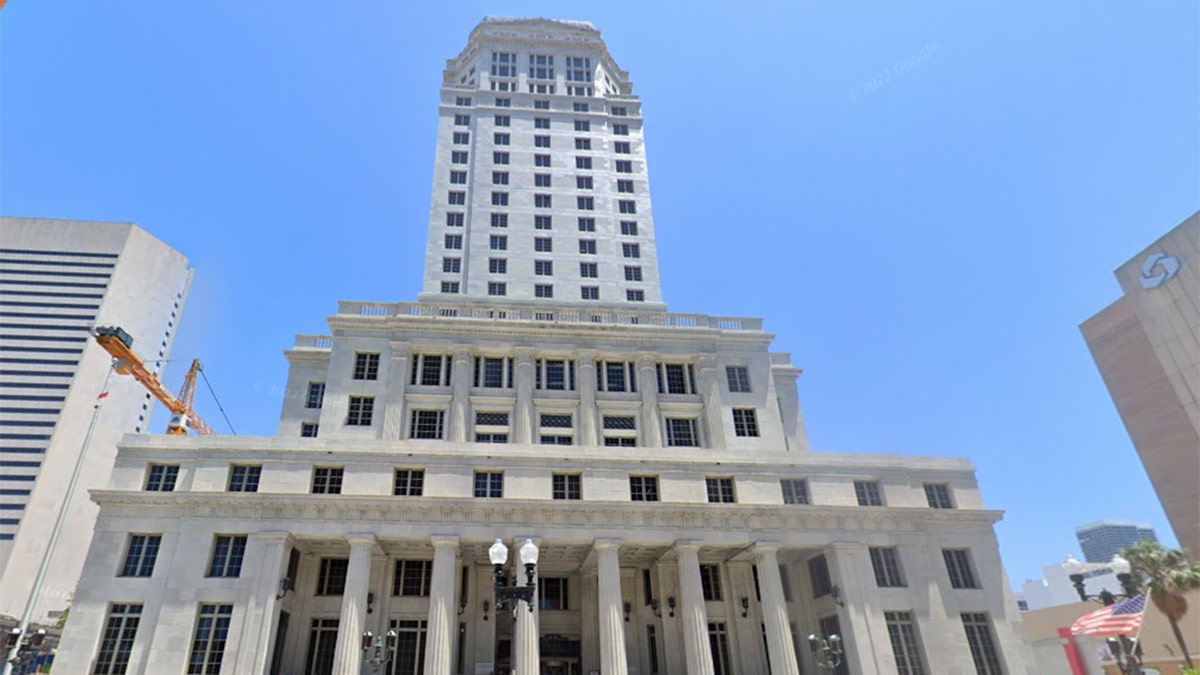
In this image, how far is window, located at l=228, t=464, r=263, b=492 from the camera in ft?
112

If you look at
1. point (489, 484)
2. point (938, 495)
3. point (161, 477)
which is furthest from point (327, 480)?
→ point (938, 495)

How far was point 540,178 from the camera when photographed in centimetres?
6322

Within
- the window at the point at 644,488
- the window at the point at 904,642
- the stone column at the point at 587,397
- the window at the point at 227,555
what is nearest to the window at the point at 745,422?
the window at the point at 644,488

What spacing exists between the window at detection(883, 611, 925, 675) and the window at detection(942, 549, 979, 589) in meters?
3.70

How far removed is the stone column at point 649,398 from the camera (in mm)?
42812

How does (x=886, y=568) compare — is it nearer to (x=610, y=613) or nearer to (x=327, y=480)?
(x=610, y=613)

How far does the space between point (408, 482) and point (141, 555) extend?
12937mm

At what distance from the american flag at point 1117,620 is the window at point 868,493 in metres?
12.7

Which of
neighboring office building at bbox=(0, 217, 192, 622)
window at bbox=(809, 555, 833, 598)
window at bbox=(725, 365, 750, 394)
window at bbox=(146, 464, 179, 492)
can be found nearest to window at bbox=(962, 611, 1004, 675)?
window at bbox=(809, 555, 833, 598)

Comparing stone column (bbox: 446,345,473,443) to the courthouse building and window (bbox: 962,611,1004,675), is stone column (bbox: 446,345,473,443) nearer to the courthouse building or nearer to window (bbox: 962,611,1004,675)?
the courthouse building

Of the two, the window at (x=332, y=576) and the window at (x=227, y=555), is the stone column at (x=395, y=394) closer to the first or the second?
the window at (x=332, y=576)

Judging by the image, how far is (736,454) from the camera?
37.4 meters

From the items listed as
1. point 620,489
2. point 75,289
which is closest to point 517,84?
point 620,489

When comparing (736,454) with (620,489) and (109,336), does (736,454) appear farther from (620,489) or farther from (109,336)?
(109,336)
